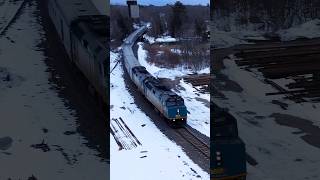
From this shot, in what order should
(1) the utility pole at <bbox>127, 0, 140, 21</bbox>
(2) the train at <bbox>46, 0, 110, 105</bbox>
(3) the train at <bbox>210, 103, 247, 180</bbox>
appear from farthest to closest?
(1) the utility pole at <bbox>127, 0, 140, 21</bbox> < (3) the train at <bbox>210, 103, 247, 180</bbox> < (2) the train at <bbox>46, 0, 110, 105</bbox>

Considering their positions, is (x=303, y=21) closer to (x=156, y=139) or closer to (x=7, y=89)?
(x=156, y=139)

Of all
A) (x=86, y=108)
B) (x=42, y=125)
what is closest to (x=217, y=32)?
(x=86, y=108)

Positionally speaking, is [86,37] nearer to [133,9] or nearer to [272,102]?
[133,9]

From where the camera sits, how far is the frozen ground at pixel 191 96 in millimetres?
3633

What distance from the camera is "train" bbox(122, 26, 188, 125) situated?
147 inches

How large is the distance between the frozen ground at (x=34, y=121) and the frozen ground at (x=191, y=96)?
1052 millimetres

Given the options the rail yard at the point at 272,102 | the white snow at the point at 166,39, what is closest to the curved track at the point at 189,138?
the white snow at the point at 166,39

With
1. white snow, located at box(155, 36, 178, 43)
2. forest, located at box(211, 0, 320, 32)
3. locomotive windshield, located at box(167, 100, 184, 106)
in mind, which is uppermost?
forest, located at box(211, 0, 320, 32)

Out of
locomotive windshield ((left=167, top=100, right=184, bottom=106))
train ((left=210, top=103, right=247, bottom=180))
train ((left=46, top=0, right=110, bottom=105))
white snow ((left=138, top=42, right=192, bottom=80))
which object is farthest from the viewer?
locomotive windshield ((left=167, top=100, right=184, bottom=106))

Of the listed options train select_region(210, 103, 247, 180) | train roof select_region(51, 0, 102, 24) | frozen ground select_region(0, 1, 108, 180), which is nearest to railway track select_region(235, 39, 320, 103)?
train select_region(210, 103, 247, 180)

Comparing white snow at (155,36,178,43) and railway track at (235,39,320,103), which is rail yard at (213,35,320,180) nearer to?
railway track at (235,39,320,103)

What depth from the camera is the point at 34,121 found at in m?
2.99

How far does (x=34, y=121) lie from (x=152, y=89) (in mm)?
1800

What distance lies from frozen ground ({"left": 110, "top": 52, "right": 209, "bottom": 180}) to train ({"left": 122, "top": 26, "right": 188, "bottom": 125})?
0.23m
